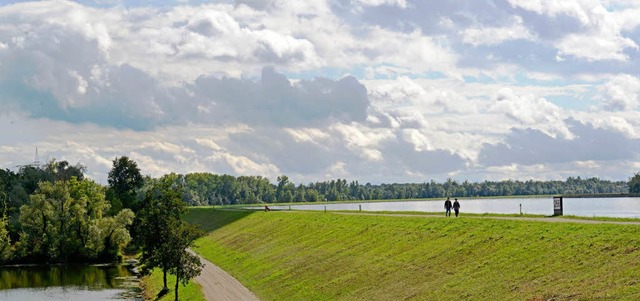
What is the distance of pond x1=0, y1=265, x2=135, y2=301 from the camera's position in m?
76.9

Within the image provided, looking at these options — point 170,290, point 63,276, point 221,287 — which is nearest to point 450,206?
point 221,287

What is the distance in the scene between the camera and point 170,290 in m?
→ 73.0

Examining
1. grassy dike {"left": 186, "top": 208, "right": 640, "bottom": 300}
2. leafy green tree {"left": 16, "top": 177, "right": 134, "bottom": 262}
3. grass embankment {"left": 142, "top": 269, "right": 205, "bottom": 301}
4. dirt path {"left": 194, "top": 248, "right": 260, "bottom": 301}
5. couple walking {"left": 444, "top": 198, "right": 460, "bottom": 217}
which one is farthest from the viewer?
leafy green tree {"left": 16, "top": 177, "right": 134, "bottom": 262}

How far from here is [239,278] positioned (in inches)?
3068

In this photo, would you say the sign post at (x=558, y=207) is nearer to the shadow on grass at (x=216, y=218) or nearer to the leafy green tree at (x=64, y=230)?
the leafy green tree at (x=64, y=230)

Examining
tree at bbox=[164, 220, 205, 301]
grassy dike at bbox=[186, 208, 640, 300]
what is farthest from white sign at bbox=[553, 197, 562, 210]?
tree at bbox=[164, 220, 205, 301]

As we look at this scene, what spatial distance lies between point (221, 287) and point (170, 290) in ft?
19.7

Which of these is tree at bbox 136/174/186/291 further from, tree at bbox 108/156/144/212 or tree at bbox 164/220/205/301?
tree at bbox 108/156/144/212

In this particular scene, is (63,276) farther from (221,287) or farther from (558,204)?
(558,204)

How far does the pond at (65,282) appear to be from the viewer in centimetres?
7688

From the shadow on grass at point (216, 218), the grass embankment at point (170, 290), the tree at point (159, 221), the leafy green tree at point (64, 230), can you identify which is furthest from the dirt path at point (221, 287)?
the shadow on grass at point (216, 218)

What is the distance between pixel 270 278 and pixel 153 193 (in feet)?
49.0

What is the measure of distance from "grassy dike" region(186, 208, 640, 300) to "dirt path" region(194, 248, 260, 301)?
3.58ft

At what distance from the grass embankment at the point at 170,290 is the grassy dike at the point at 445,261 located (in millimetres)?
5298
